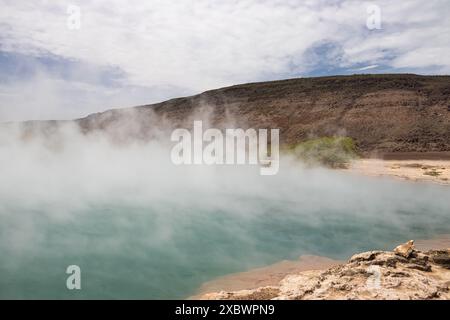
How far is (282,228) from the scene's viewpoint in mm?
12602

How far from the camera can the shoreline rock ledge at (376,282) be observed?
20.1 ft

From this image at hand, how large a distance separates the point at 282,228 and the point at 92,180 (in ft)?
35.0

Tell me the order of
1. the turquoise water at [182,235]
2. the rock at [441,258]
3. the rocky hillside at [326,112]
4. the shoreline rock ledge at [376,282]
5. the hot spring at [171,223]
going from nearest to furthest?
the shoreline rock ledge at [376,282]
the rock at [441,258]
the turquoise water at [182,235]
the hot spring at [171,223]
the rocky hillside at [326,112]

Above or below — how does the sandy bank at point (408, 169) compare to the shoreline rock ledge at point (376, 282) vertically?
above

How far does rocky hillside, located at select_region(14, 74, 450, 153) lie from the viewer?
43281mm

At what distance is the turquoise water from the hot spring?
31mm

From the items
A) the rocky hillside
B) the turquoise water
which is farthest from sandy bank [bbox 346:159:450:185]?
the turquoise water

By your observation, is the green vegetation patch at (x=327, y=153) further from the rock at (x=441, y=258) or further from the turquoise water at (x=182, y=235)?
the rock at (x=441, y=258)

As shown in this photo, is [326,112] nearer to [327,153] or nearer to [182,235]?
[327,153]

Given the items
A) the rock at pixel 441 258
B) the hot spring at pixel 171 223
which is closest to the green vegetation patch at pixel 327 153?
the hot spring at pixel 171 223

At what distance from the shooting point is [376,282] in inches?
255

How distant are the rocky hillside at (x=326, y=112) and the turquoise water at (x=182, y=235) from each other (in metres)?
26.7

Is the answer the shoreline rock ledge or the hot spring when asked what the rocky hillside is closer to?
the hot spring

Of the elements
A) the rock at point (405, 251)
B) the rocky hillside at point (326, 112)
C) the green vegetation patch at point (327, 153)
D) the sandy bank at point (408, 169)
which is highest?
the rocky hillside at point (326, 112)
